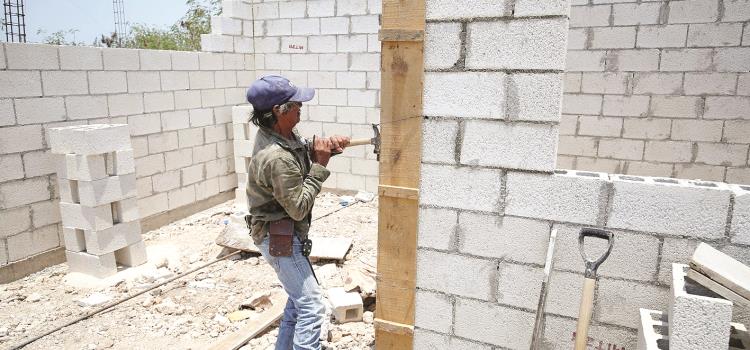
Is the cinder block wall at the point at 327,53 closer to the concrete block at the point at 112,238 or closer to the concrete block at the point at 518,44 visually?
the concrete block at the point at 112,238

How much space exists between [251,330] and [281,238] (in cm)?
139

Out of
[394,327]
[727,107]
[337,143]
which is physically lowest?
[394,327]

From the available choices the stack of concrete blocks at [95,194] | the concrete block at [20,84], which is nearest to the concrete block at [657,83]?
the stack of concrete blocks at [95,194]

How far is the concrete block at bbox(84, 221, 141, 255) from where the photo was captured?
461cm

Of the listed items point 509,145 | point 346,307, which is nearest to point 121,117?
point 346,307

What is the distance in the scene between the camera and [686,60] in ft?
16.3

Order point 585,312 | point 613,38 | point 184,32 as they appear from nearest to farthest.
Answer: point 585,312 → point 613,38 → point 184,32

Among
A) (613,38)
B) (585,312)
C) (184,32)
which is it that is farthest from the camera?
(184,32)

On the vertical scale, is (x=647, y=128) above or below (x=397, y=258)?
above

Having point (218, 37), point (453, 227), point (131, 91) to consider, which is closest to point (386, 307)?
point (453, 227)

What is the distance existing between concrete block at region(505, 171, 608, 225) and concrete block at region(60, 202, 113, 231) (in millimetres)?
4081

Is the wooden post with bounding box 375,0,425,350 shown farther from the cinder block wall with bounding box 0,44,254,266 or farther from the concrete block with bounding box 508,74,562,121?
the cinder block wall with bounding box 0,44,254,266

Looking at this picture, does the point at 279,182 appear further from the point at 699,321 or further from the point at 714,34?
the point at 714,34

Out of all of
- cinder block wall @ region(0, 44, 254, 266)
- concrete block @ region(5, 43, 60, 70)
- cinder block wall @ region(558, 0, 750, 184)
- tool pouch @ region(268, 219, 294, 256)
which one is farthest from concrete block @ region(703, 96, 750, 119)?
concrete block @ region(5, 43, 60, 70)
